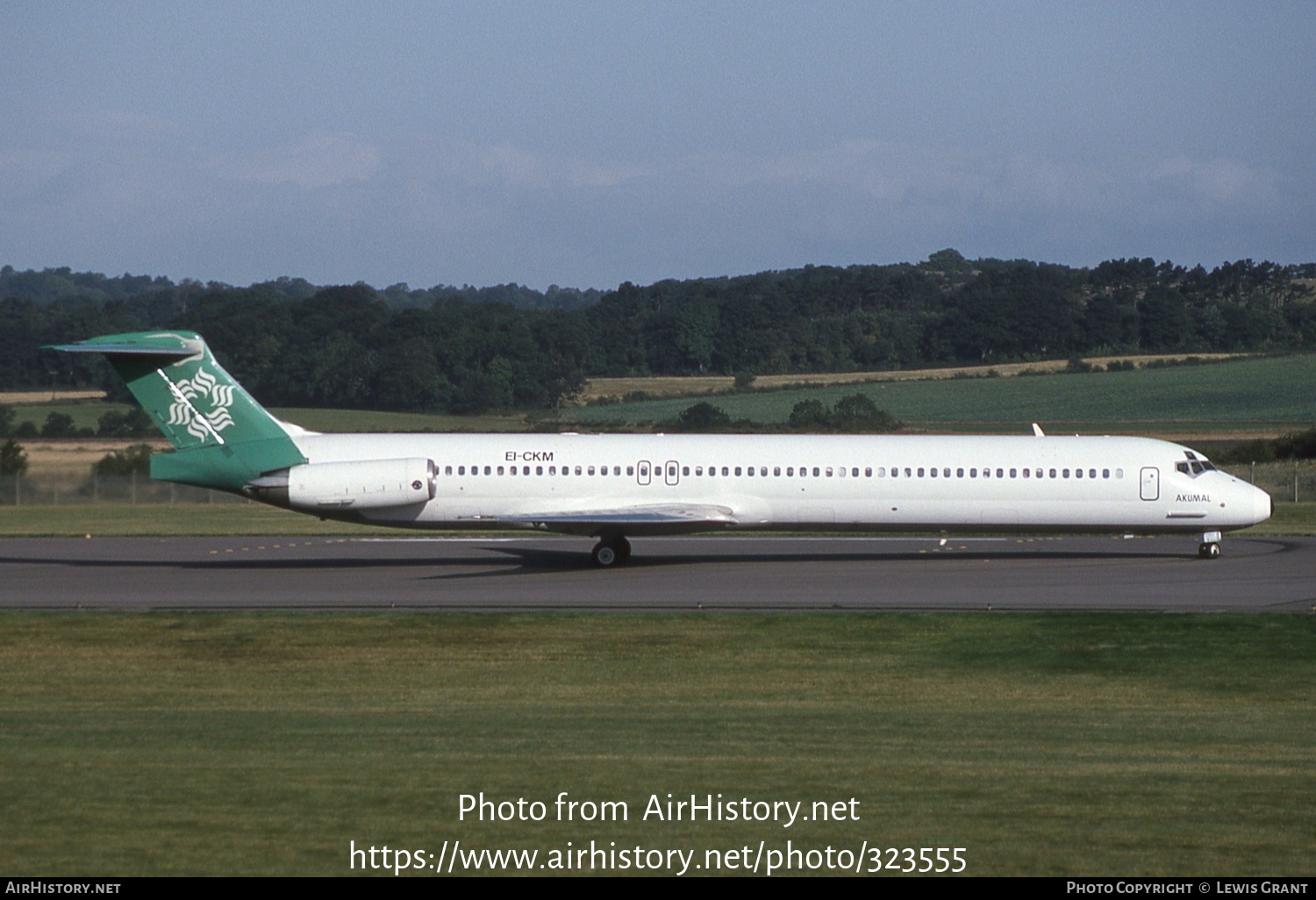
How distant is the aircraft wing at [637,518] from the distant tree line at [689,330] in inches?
1905

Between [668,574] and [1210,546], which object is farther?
[1210,546]

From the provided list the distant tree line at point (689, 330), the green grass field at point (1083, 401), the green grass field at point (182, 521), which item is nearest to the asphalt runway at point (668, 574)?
the green grass field at point (182, 521)

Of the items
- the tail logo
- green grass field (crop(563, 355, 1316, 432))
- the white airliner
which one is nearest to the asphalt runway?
the white airliner

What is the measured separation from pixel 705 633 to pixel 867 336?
9321 cm

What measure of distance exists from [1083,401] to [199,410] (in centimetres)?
5619

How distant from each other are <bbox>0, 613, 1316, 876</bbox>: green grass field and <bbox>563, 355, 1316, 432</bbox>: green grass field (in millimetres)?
48479

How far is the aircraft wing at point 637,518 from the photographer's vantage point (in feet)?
94.7

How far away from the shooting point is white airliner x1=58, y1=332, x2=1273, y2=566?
1162 inches

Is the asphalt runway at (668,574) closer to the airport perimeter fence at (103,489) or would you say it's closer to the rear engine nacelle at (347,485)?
the rear engine nacelle at (347,485)

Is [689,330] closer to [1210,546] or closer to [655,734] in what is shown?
[1210,546]

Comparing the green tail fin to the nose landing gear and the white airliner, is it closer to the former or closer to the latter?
the white airliner

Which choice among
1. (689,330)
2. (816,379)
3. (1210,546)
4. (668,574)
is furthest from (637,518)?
(689,330)

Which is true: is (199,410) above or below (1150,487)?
above

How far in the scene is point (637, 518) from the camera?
28797 mm
